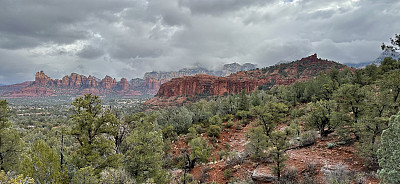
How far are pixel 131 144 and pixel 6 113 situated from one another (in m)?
9.77

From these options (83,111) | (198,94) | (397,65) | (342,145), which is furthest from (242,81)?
(83,111)

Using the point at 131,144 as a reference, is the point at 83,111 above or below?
above

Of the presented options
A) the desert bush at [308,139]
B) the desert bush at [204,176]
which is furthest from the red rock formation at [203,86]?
the desert bush at [204,176]

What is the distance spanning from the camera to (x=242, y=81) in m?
120

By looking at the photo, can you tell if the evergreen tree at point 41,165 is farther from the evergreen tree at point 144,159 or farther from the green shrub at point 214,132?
the green shrub at point 214,132

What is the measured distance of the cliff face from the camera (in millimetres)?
101000

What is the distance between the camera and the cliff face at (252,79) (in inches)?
3976

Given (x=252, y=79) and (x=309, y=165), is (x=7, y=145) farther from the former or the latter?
(x=252, y=79)

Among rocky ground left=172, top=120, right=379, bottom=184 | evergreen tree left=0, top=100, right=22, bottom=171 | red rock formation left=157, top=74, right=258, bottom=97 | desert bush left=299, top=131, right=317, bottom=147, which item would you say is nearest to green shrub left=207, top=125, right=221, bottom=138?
rocky ground left=172, top=120, right=379, bottom=184

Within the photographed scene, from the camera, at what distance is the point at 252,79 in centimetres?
11738

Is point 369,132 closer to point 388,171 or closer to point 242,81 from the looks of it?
point 388,171

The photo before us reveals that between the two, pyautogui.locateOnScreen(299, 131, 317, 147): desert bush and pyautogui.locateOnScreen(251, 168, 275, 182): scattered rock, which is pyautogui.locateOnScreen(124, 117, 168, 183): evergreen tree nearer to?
pyautogui.locateOnScreen(251, 168, 275, 182): scattered rock

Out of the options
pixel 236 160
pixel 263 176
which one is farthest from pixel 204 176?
pixel 263 176

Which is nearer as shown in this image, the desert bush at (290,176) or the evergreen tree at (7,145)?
the desert bush at (290,176)
